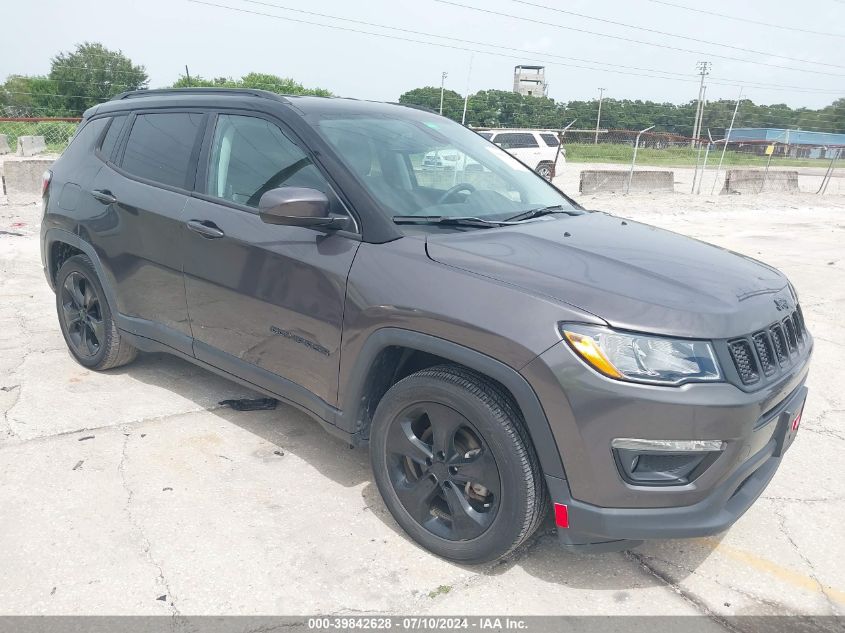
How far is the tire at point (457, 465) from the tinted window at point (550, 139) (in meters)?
19.0

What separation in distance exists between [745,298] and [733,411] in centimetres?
51

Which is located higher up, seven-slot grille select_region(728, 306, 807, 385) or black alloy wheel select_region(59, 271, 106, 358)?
seven-slot grille select_region(728, 306, 807, 385)

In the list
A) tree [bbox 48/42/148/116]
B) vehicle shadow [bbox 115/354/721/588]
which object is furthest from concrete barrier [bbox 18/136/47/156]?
vehicle shadow [bbox 115/354/721/588]

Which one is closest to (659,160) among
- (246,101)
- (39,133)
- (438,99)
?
(438,99)

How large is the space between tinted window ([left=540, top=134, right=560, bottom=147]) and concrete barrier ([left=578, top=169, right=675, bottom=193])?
3.46 m

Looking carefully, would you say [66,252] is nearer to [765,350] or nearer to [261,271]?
[261,271]

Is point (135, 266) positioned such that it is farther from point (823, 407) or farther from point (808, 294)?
point (808, 294)

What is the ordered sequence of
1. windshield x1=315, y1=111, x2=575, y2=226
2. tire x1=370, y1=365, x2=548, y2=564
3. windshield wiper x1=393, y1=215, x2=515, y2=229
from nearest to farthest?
tire x1=370, y1=365, x2=548, y2=564 < windshield wiper x1=393, y1=215, x2=515, y2=229 < windshield x1=315, y1=111, x2=575, y2=226

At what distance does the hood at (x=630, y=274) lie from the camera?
7.57 feet

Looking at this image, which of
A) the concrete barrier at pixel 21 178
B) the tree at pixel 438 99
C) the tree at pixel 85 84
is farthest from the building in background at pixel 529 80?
the concrete barrier at pixel 21 178

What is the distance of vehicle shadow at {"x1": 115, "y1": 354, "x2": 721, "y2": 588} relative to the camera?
8.96 ft

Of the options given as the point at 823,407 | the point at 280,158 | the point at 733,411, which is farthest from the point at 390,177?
the point at 823,407

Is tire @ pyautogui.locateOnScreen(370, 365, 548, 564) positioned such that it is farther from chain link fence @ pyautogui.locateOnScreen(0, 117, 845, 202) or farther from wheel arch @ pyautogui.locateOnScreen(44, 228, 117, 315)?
chain link fence @ pyautogui.locateOnScreen(0, 117, 845, 202)

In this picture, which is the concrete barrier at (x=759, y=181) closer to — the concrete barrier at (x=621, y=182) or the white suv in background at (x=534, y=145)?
the concrete barrier at (x=621, y=182)
